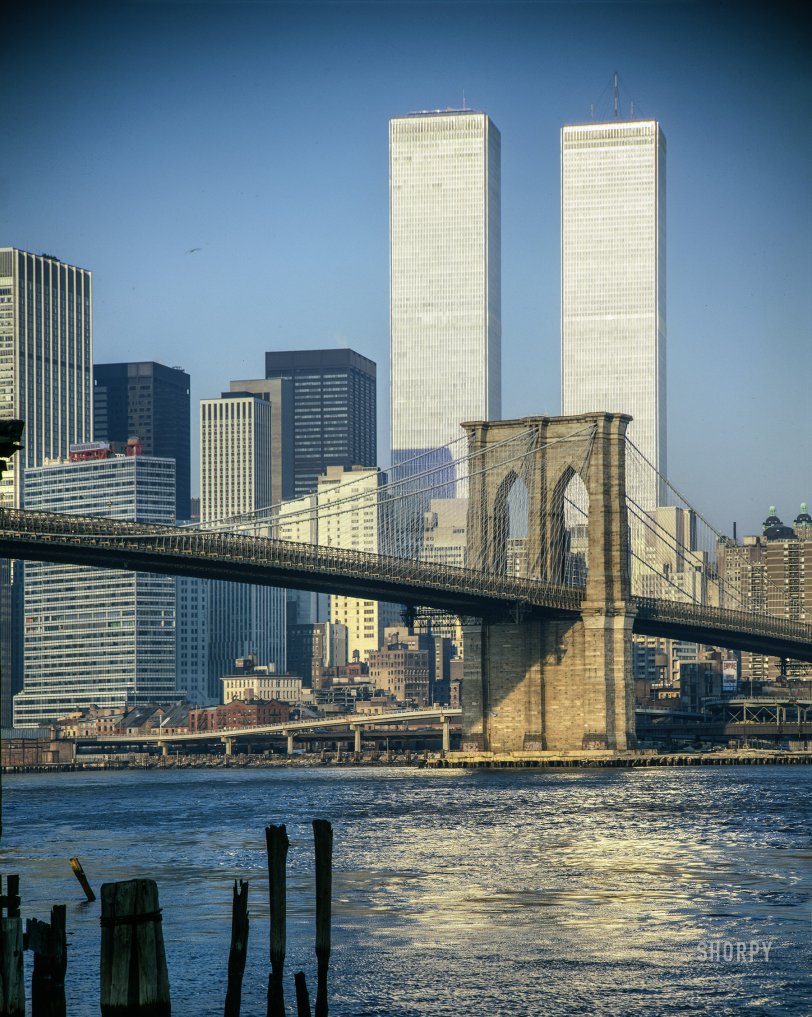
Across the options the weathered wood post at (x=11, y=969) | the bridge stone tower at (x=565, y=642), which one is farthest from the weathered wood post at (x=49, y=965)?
the bridge stone tower at (x=565, y=642)

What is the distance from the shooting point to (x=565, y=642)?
370 feet

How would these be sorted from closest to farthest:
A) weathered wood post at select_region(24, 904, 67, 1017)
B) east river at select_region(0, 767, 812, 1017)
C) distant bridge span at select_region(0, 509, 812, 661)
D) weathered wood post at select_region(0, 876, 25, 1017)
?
weathered wood post at select_region(0, 876, 25, 1017) → weathered wood post at select_region(24, 904, 67, 1017) → east river at select_region(0, 767, 812, 1017) → distant bridge span at select_region(0, 509, 812, 661)

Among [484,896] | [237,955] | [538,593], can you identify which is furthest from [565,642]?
[237,955]

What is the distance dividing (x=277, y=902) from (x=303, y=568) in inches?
2770

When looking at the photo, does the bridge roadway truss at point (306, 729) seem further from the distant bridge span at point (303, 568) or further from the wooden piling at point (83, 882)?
the wooden piling at point (83, 882)

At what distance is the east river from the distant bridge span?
14794mm

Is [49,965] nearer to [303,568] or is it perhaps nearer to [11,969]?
[11,969]

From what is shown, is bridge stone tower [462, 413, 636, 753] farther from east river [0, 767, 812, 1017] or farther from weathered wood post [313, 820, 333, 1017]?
weathered wood post [313, 820, 333, 1017]

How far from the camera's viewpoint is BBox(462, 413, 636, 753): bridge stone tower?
11188cm

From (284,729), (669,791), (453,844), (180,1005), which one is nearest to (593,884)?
(453,844)

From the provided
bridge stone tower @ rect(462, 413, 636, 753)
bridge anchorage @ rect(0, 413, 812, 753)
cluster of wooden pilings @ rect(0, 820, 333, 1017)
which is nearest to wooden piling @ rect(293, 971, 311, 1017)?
cluster of wooden pilings @ rect(0, 820, 333, 1017)

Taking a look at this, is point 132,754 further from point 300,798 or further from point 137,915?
point 137,915

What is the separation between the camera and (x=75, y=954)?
33281 millimetres

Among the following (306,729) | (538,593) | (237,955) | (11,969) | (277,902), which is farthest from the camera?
(306,729)
